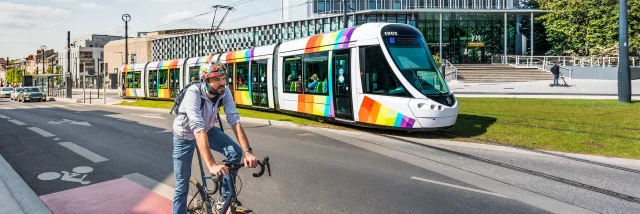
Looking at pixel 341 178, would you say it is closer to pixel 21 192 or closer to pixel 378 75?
pixel 21 192

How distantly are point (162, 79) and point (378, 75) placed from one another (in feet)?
70.3

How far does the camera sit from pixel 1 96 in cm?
5238

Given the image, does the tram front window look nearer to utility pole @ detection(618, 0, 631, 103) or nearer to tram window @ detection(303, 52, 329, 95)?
tram window @ detection(303, 52, 329, 95)

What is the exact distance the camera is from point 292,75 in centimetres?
1575

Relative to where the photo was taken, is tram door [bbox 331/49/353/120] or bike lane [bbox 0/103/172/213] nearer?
bike lane [bbox 0/103/172/213]

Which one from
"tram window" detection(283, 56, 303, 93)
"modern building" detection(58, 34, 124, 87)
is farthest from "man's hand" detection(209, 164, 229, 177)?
"modern building" detection(58, 34, 124, 87)

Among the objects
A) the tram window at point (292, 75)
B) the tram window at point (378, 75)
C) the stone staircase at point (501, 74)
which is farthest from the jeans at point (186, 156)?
the stone staircase at point (501, 74)

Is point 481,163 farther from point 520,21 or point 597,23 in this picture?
point 520,21

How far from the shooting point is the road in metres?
5.51

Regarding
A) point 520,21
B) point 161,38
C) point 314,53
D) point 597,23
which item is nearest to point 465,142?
point 314,53

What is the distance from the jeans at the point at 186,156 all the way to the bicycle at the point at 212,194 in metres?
0.09

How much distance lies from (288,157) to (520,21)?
5843 centimetres

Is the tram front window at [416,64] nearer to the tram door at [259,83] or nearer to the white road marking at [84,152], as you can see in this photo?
the white road marking at [84,152]

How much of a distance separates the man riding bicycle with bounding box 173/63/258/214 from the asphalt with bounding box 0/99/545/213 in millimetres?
1362
